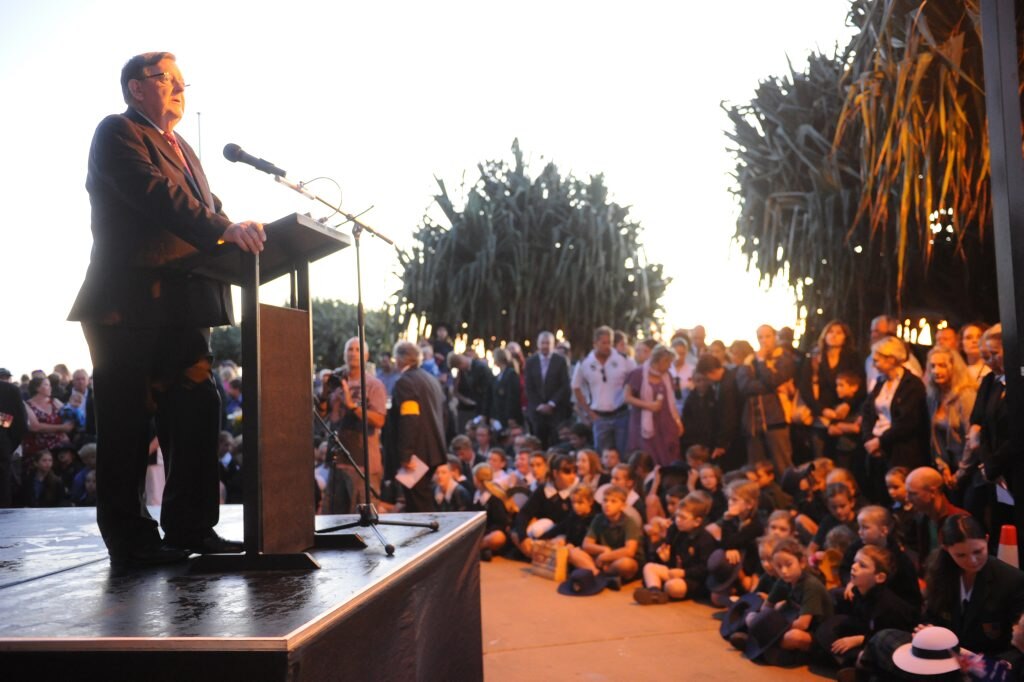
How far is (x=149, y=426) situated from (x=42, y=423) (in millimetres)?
8279

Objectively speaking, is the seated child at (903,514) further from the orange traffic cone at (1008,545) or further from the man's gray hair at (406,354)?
the man's gray hair at (406,354)

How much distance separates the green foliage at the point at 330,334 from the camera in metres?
30.5

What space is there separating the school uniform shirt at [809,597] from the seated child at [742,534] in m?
0.99

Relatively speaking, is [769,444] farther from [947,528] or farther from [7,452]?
[7,452]

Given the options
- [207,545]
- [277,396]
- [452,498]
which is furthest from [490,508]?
[277,396]

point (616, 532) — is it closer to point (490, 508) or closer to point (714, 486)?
point (714, 486)

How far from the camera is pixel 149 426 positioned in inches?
121

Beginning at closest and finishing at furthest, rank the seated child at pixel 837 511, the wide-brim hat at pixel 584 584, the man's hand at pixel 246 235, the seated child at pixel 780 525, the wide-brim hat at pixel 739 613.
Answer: the man's hand at pixel 246 235
the wide-brim hat at pixel 739 613
the seated child at pixel 780 525
the seated child at pixel 837 511
the wide-brim hat at pixel 584 584

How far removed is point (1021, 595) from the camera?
4.08 metres

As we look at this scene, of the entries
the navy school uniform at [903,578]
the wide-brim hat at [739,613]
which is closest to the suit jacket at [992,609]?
the navy school uniform at [903,578]

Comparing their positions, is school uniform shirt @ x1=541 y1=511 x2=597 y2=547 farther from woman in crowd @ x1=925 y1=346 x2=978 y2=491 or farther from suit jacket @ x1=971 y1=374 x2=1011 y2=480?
suit jacket @ x1=971 y1=374 x2=1011 y2=480

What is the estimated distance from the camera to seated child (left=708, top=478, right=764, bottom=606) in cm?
631

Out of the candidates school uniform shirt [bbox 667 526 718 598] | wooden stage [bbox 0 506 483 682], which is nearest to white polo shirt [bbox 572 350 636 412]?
school uniform shirt [bbox 667 526 718 598]

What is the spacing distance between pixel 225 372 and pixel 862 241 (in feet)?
23.0
